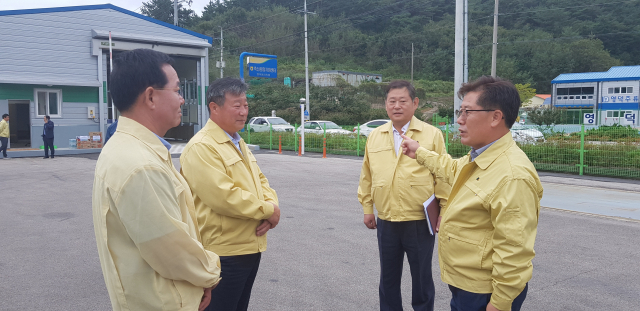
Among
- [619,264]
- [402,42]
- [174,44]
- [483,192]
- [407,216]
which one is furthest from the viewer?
[402,42]

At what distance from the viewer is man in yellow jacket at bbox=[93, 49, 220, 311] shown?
1735 mm

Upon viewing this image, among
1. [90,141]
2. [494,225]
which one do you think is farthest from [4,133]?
[494,225]

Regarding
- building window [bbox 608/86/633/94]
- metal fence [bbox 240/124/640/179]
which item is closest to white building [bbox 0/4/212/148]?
metal fence [bbox 240/124/640/179]

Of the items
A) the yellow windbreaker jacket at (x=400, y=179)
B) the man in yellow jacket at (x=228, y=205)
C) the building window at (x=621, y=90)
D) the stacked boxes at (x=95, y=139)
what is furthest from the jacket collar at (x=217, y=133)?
the building window at (x=621, y=90)

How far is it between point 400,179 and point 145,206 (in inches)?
86.9

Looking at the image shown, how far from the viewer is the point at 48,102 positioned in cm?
2259

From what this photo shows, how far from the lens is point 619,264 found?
5414 mm

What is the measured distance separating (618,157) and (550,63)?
69.1m

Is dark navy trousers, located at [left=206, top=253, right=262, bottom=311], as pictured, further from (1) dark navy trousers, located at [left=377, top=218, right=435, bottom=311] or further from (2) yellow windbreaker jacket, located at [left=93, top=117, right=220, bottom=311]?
(1) dark navy trousers, located at [left=377, top=218, right=435, bottom=311]

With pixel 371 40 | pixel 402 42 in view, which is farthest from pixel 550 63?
pixel 371 40

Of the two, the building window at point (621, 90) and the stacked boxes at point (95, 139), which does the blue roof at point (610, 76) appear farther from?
the stacked boxes at point (95, 139)

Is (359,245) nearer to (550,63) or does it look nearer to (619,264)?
(619,264)

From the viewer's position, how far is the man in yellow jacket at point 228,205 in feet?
9.17

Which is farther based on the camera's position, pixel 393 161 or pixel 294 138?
pixel 294 138
